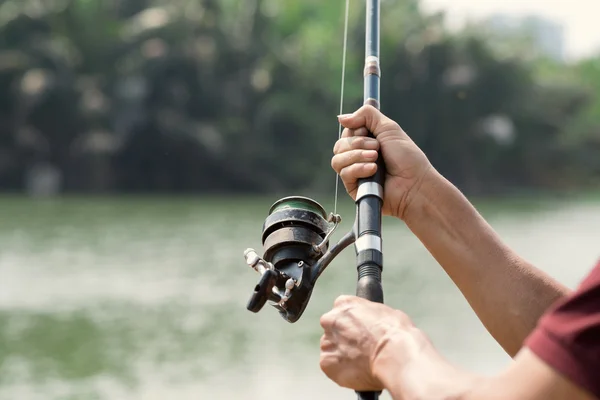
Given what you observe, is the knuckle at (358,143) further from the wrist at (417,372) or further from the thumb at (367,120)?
the wrist at (417,372)

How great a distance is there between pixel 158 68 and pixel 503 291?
2315 cm

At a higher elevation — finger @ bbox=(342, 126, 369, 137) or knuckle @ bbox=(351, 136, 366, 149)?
finger @ bbox=(342, 126, 369, 137)

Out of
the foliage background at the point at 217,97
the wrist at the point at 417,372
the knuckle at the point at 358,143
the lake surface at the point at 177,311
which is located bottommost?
the wrist at the point at 417,372

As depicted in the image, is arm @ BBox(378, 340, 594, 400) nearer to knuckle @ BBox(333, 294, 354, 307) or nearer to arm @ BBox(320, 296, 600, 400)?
arm @ BBox(320, 296, 600, 400)

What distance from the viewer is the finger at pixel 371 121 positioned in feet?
5.23

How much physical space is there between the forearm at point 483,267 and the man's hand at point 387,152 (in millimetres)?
28

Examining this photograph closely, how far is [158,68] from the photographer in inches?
945

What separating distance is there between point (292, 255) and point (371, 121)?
0.89 ft

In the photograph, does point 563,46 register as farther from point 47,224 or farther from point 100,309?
point 100,309

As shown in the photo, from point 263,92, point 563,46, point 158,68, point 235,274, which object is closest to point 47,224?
point 235,274

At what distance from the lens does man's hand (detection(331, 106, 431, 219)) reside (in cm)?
157

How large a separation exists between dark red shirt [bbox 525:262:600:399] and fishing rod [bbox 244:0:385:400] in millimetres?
381

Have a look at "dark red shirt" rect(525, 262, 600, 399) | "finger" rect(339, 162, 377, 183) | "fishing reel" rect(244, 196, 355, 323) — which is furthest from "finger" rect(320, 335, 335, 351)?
"finger" rect(339, 162, 377, 183)

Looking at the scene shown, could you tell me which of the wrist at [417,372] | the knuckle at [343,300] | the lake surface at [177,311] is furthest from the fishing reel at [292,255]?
the lake surface at [177,311]
